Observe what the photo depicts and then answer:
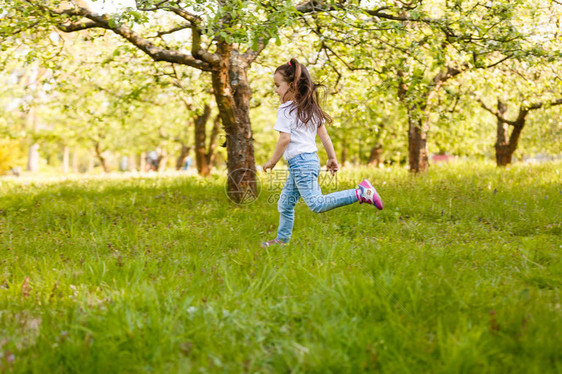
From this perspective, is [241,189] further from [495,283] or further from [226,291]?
[495,283]

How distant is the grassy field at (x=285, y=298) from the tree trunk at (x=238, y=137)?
1462 mm

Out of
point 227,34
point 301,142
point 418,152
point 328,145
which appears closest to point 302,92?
point 301,142

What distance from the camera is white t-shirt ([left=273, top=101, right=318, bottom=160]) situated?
4.61 metres

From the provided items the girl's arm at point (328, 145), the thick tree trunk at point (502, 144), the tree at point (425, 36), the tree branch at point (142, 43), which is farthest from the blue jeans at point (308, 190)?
the thick tree trunk at point (502, 144)

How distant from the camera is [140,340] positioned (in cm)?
251

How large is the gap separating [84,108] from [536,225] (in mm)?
10618

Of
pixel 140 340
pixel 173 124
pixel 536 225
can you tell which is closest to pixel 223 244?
pixel 140 340

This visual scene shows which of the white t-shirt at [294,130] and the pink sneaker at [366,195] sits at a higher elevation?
the white t-shirt at [294,130]

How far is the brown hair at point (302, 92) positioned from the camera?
Answer: 4.65m

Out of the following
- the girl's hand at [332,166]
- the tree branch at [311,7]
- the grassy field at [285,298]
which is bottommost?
the grassy field at [285,298]

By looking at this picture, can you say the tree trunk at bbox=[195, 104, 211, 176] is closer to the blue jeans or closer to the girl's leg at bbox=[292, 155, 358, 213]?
the blue jeans

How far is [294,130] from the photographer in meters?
4.68

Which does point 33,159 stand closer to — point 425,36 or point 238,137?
point 238,137

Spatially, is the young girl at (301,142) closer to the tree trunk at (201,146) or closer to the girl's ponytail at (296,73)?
the girl's ponytail at (296,73)
